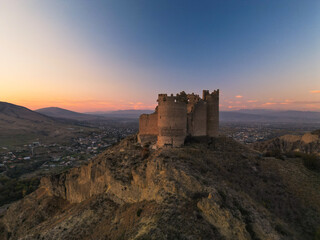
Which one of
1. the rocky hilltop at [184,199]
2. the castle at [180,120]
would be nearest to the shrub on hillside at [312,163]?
the rocky hilltop at [184,199]

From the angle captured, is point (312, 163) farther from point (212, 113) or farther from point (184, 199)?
point (184, 199)

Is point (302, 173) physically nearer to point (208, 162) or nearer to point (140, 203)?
point (208, 162)

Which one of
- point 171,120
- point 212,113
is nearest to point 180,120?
point 171,120

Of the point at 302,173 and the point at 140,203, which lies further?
the point at 302,173

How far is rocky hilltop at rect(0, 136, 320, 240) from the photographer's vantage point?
10.4m

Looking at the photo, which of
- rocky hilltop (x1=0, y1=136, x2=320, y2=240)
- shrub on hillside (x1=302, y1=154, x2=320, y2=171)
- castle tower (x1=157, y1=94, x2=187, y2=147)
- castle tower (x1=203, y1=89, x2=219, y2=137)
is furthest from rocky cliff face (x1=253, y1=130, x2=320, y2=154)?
castle tower (x1=157, y1=94, x2=187, y2=147)

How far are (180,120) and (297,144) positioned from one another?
2404 inches

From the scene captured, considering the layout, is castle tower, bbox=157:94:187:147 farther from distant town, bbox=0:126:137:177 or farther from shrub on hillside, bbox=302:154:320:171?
distant town, bbox=0:126:137:177

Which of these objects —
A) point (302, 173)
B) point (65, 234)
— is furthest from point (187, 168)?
point (302, 173)

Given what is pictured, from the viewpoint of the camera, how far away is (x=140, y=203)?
13.5m

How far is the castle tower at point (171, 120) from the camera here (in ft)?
64.9

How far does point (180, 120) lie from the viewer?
66.4 ft

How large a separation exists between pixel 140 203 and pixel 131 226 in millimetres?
2045

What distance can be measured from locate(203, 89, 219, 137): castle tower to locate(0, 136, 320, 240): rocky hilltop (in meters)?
1.81
